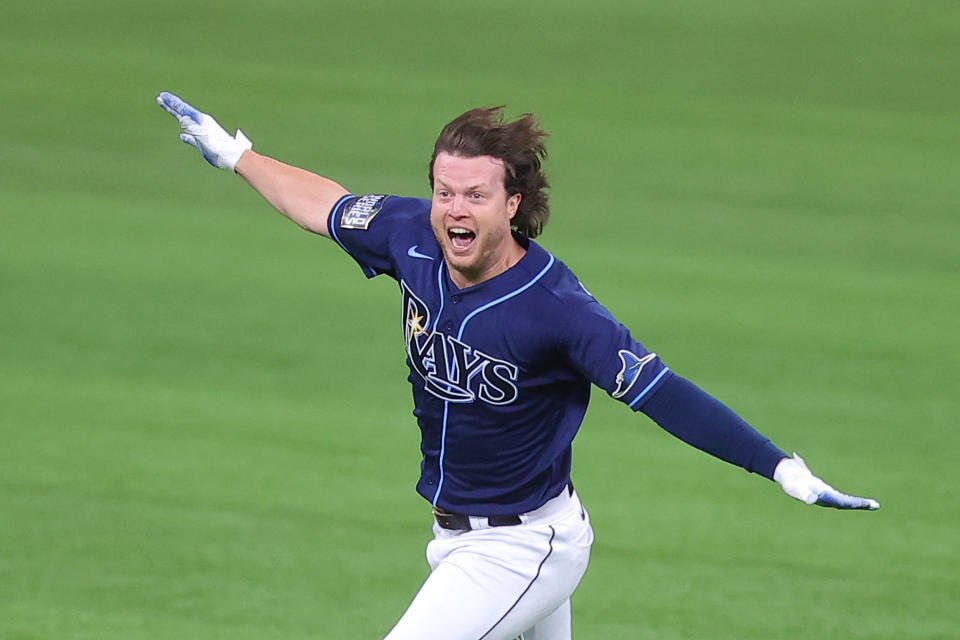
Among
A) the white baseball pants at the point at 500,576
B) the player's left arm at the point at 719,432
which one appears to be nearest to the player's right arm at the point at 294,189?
the white baseball pants at the point at 500,576

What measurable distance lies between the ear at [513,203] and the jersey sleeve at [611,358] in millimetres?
392

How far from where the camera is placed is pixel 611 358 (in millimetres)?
4625

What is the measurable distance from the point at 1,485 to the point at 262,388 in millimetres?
1829

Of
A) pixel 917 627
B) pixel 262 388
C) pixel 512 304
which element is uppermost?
pixel 512 304

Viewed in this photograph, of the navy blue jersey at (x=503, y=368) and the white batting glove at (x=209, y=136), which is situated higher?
the white batting glove at (x=209, y=136)

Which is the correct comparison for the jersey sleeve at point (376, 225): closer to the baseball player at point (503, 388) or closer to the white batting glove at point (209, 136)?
the baseball player at point (503, 388)

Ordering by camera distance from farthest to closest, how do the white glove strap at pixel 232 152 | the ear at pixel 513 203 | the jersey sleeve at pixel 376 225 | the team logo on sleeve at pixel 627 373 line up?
the white glove strap at pixel 232 152 → the jersey sleeve at pixel 376 225 → the ear at pixel 513 203 → the team logo on sleeve at pixel 627 373

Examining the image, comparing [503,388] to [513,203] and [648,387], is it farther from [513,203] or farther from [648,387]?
[513,203]

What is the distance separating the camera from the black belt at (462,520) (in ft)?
16.3

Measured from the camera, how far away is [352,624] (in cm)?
698

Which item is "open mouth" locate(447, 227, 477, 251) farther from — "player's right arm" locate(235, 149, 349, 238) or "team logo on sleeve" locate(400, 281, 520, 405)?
"player's right arm" locate(235, 149, 349, 238)

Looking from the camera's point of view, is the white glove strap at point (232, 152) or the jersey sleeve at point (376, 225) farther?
the white glove strap at point (232, 152)

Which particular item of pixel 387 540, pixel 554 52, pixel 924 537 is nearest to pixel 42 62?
pixel 554 52

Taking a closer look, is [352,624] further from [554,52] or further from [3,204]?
[554,52]
